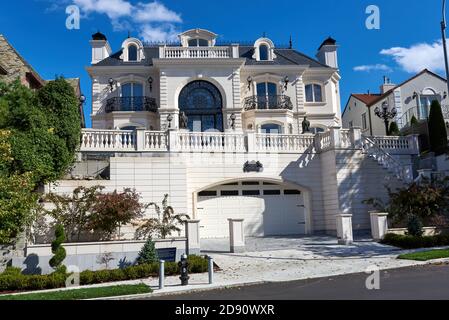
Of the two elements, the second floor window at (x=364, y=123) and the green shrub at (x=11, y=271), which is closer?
the green shrub at (x=11, y=271)

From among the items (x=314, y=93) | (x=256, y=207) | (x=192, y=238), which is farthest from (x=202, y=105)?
(x=192, y=238)

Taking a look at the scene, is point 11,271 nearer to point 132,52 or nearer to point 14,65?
point 14,65

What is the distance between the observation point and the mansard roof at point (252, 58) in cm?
3209

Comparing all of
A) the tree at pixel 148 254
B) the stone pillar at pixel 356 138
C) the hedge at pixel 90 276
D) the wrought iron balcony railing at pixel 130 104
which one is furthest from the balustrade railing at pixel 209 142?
the wrought iron balcony railing at pixel 130 104

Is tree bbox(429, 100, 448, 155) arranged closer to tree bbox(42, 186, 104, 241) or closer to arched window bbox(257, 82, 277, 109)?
arched window bbox(257, 82, 277, 109)

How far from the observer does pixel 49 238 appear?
16.5 meters

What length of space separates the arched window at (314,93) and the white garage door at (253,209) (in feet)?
43.0

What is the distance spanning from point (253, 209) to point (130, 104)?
13572 millimetres

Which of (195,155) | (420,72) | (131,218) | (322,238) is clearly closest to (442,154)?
(322,238)

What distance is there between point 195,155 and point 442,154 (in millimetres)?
12178

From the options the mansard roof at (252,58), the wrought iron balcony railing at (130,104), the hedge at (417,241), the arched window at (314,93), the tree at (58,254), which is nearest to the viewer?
the tree at (58,254)

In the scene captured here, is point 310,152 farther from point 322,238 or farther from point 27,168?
point 27,168

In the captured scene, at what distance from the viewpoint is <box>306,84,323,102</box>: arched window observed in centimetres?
3328

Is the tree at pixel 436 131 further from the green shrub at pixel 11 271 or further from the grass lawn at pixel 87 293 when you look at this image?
the green shrub at pixel 11 271
